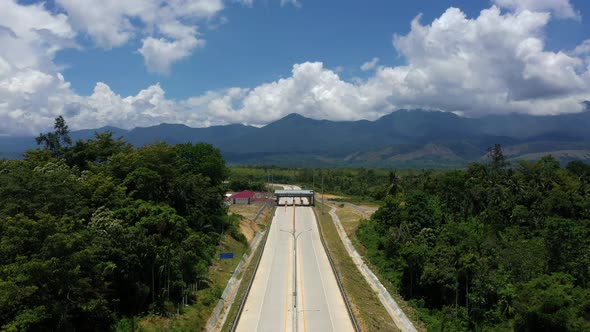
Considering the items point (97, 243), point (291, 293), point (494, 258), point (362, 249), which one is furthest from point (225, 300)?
point (362, 249)

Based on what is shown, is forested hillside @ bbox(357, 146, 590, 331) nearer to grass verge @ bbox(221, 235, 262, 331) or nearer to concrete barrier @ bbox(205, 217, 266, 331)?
grass verge @ bbox(221, 235, 262, 331)

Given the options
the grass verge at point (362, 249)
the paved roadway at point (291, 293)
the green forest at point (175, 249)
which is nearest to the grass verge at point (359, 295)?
the paved roadway at point (291, 293)

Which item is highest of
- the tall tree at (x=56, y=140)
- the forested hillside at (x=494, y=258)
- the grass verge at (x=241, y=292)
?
the tall tree at (x=56, y=140)

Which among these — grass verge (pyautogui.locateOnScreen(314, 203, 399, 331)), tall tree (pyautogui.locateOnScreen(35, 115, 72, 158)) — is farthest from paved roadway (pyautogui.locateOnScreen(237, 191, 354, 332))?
tall tree (pyautogui.locateOnScreen(35, 115, 72, 158))

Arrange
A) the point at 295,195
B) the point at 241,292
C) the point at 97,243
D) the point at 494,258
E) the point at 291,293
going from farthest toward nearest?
the point at 295,195
the point at 241,292
the point at 291,293
the point at 494,258
the point at 97,243

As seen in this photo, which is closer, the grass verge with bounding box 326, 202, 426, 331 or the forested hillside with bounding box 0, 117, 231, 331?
the forested hillside with bounding box 0, 117, 231, 331

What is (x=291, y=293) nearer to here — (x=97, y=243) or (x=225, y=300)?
(x=225, y=300)

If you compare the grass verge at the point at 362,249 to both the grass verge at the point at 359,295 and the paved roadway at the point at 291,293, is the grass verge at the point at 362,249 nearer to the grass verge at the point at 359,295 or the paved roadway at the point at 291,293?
the grass verge at the point at 359,295
